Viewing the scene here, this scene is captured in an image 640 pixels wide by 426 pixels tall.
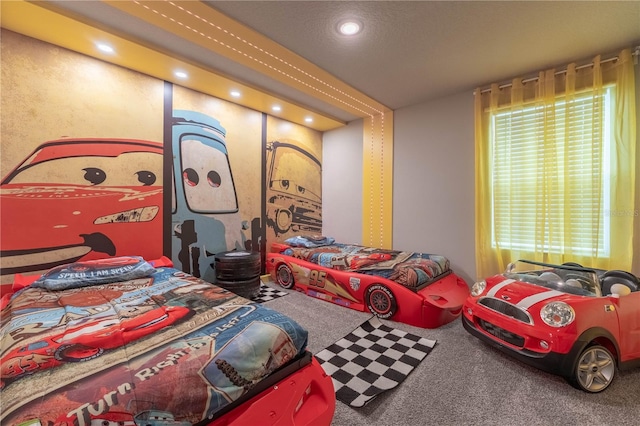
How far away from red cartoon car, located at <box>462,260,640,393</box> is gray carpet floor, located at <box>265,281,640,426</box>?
4.7 inches

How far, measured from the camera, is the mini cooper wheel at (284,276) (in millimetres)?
3596

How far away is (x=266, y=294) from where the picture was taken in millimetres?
3379

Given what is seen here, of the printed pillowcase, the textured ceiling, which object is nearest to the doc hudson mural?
the printed pillowcase

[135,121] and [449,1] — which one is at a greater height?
[449,1]

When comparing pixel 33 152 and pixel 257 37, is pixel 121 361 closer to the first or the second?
pixel 33 152

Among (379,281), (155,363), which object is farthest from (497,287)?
(155,363)

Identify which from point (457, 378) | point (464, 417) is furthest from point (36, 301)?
point (457, 378)

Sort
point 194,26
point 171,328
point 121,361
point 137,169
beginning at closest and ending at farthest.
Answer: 1. point 121,361
2. point 171,328
3. point 194,26
4. point 137,169

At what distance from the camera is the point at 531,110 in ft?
9.37

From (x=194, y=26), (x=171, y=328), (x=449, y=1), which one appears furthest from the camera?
(x=194, y=26)

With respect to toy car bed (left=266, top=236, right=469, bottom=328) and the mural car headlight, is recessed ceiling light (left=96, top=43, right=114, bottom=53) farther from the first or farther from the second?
Result: toy car bed (left=266, top=236, right=469, bottom=328)

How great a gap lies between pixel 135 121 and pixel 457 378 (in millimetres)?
3812

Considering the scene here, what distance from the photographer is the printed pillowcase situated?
6.40ft

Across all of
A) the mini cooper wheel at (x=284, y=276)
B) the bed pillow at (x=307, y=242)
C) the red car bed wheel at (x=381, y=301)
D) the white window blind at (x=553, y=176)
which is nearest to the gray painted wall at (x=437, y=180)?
the white window blind at (x=553, y=176)
